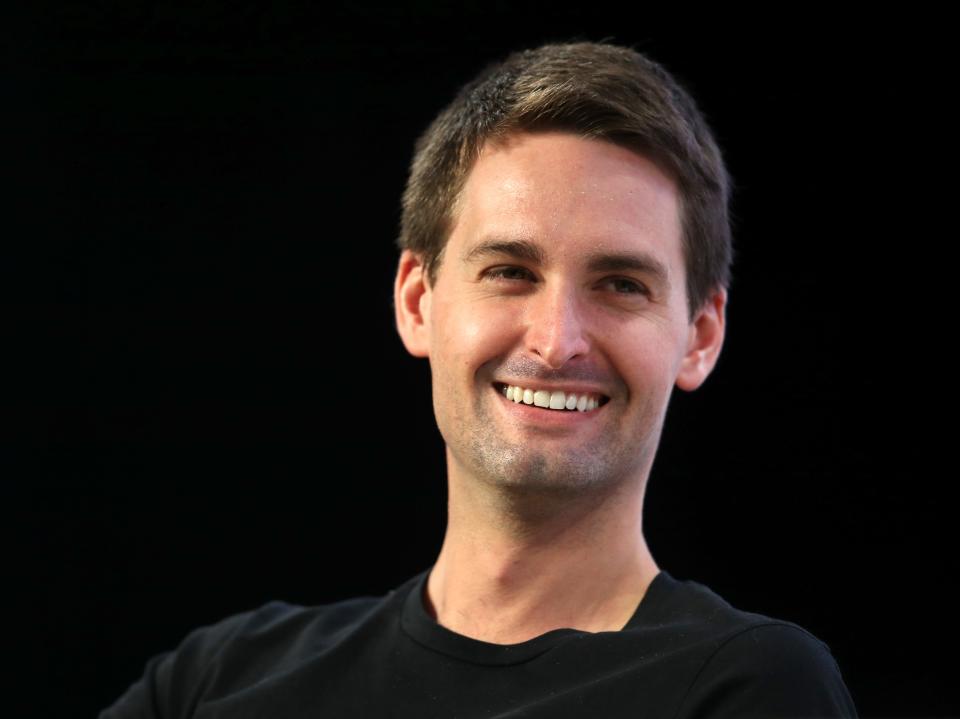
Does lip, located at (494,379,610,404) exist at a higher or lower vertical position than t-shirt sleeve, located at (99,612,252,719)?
higher

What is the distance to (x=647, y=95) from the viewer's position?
7.92ft

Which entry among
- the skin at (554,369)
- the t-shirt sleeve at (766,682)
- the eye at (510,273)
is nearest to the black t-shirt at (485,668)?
the t-shirt sleeve at (766,682)

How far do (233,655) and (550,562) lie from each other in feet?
2.31

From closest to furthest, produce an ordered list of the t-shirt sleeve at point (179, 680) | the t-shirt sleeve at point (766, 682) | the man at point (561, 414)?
the t-shirt sleeve at point (766, 682) < the man at point (561, 414) < the t-shirt sleeve at point (179, 680)

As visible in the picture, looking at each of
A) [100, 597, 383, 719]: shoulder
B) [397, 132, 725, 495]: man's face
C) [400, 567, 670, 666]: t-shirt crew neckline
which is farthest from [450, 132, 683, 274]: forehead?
[100, 597, 383, 719]: shoulder

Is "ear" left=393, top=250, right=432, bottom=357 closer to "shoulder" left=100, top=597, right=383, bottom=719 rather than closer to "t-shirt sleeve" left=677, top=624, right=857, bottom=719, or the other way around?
"shoulder" left=100, top=597, right=383, bottom=719

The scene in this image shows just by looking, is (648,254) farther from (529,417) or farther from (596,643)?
(596,643)

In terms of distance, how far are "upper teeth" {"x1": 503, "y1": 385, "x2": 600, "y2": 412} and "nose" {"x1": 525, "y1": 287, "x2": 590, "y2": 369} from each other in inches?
2.3

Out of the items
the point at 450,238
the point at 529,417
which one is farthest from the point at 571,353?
the point at 450,238

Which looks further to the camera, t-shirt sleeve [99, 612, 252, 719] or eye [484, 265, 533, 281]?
t-shirt sleeve [99, 612, 252, 719]

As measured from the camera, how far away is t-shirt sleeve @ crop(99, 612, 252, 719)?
2.64 metres

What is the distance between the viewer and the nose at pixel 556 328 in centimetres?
222

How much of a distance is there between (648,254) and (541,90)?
1.17ft

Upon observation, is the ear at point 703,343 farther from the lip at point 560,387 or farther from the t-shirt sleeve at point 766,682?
the t-shirt sleeve at point 766,682
